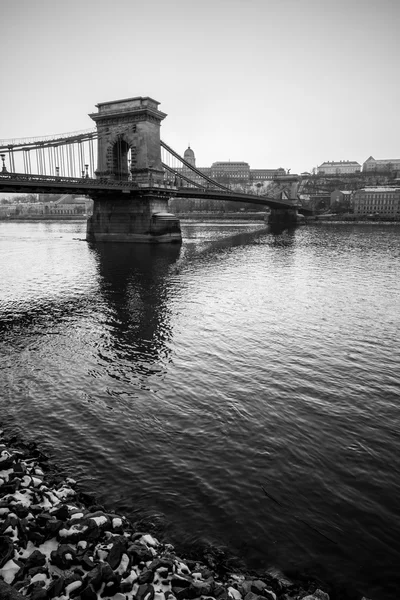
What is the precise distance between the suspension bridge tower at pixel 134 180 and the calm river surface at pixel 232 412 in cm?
2974

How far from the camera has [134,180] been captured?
5678cm

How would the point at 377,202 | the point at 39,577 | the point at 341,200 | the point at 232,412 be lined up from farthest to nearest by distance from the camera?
the point at 341,200 → the point at 377,202 → the point at 232,412 → the point at 39,577

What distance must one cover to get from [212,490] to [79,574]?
357 cm

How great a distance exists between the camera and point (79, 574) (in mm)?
5598

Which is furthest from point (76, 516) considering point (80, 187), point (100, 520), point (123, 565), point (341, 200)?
point (341, 200)

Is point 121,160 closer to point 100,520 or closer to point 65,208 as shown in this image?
point 100,520

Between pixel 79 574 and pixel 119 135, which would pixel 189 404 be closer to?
pixel 79 574

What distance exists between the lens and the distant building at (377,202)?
126 metres

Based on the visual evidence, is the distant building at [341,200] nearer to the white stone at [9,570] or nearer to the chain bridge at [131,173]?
the chain bridge at [131,173]

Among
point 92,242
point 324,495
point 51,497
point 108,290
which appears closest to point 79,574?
point 51,497

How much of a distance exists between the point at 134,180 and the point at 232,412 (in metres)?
50.5

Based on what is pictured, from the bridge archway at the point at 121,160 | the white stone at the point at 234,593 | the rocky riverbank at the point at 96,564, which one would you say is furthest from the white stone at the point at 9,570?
the bridge archway at the point at 121,160

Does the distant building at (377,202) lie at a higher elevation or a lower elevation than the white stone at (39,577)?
higher

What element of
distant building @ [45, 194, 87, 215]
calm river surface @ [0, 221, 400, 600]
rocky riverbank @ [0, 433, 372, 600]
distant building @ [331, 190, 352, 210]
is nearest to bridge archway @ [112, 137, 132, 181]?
calm river surface @ [0, 221, 400, 600]
